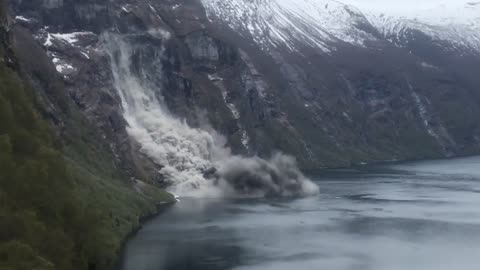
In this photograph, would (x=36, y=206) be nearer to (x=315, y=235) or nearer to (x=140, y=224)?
(x=140, y=224)

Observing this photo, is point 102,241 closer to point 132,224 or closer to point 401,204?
point 132,224

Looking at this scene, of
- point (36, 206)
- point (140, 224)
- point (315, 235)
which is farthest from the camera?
point (140, 224)

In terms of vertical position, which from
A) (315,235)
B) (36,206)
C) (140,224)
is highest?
(36,206)

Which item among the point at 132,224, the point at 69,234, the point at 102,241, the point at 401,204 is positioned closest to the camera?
the point at 69,234

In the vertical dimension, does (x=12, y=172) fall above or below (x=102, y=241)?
above

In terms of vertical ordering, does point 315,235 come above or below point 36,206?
below

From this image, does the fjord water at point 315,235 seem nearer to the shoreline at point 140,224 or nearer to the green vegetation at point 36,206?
the shoreline at point 140,224

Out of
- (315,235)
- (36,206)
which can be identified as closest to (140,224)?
(315,235)

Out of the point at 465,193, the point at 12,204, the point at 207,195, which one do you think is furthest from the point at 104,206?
the point at 465,193

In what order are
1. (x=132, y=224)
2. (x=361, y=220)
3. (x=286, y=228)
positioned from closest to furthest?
(x=132, y=224) < (x=286, y=228) < (x=361, y=220)
